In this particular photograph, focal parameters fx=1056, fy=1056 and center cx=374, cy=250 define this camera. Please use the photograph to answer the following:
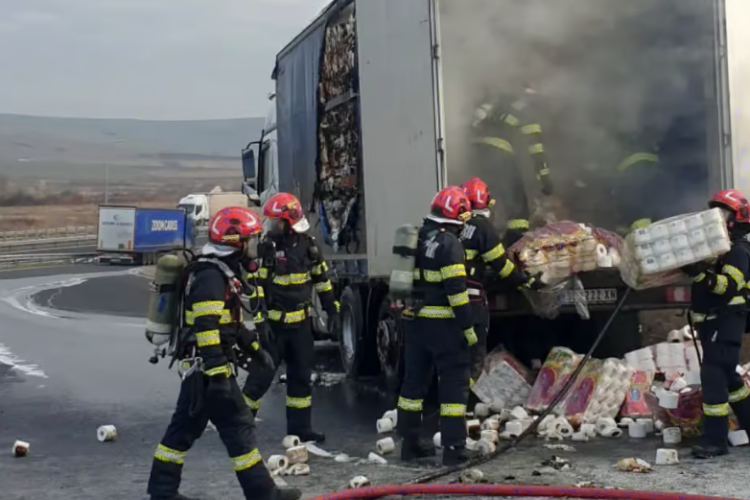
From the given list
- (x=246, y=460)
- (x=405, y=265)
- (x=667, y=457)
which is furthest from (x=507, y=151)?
(x=246, y=460)

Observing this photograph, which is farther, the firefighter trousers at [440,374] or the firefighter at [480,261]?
the firefighter at [480,261]

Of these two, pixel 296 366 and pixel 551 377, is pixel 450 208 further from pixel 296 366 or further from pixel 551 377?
pixel 551 377

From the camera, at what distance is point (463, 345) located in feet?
23.4

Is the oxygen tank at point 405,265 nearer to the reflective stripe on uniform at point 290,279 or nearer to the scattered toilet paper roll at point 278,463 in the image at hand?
the reflective stripe on uniform at point 290,279

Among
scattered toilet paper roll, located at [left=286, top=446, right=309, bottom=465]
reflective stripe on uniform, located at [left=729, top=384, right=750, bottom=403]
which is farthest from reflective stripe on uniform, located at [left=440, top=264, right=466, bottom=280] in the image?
reflective stripe on uniform, located at [left=729, top=384, right=750, bottom=403]

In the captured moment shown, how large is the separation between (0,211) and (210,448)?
8790cm

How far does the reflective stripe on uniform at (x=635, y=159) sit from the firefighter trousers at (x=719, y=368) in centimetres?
304

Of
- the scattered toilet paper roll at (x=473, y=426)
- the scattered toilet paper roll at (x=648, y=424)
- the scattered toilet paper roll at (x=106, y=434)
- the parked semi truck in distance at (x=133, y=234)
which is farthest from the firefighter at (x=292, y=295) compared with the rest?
the parked semi truck in distance at (x=133, y=234)

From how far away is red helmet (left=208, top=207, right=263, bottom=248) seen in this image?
6176 mm

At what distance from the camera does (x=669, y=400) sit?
761 cm

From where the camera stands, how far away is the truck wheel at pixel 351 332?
10664 mm

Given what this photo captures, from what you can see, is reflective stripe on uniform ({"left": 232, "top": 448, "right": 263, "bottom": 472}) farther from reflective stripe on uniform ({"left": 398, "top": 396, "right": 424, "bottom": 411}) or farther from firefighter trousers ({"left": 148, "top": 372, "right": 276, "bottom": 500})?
reflective stripe on uniform ({"left": 398, "top": 396, "right": 424, "bottom": 411})

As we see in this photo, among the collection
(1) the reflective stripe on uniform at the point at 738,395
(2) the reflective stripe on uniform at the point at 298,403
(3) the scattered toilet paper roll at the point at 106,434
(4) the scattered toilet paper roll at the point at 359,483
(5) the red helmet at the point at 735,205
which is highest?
(5) the red helmet at the point at 735,205

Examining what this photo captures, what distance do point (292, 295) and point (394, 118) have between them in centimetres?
183
